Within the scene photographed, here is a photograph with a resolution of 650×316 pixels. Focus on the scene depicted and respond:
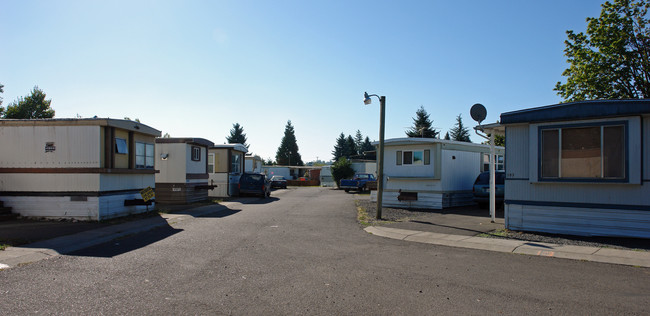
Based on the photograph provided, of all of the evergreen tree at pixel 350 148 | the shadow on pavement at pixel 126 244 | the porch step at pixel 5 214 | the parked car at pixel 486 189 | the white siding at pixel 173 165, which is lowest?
the shadow on pavement at pixel 126 244

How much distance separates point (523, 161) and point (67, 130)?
43.8 ft

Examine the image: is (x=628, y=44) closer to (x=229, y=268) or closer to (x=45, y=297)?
(x=229, y=268)

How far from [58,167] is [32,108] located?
1609 inches

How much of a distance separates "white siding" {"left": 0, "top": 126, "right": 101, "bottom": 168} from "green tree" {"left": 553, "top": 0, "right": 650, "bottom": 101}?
2433cm

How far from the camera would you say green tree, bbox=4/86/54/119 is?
43.3 m

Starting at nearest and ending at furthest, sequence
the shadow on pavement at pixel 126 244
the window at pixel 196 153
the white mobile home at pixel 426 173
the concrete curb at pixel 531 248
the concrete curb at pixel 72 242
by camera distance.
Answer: the concrete curb at pixel 72 242
the concrete curb at pixel 531 248
the shadow on pavement at pixel 126 244
the white mobile home at pixel 426 173
the window at pixel 196 153

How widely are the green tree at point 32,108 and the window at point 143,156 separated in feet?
122

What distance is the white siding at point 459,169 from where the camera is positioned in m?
17.3

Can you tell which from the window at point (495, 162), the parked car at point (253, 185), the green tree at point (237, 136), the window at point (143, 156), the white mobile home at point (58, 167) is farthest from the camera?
the green tree at point (237, 136)

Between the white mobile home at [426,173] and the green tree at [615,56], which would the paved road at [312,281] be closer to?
the white mobile home at [426,173]

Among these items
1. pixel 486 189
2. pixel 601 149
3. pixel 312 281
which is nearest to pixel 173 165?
pixel 486 189

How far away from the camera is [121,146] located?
13.7 m

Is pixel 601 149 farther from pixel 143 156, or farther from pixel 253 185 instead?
pixel 253 185

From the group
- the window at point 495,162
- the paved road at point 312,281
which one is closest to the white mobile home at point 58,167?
the paved road at point 312,281
